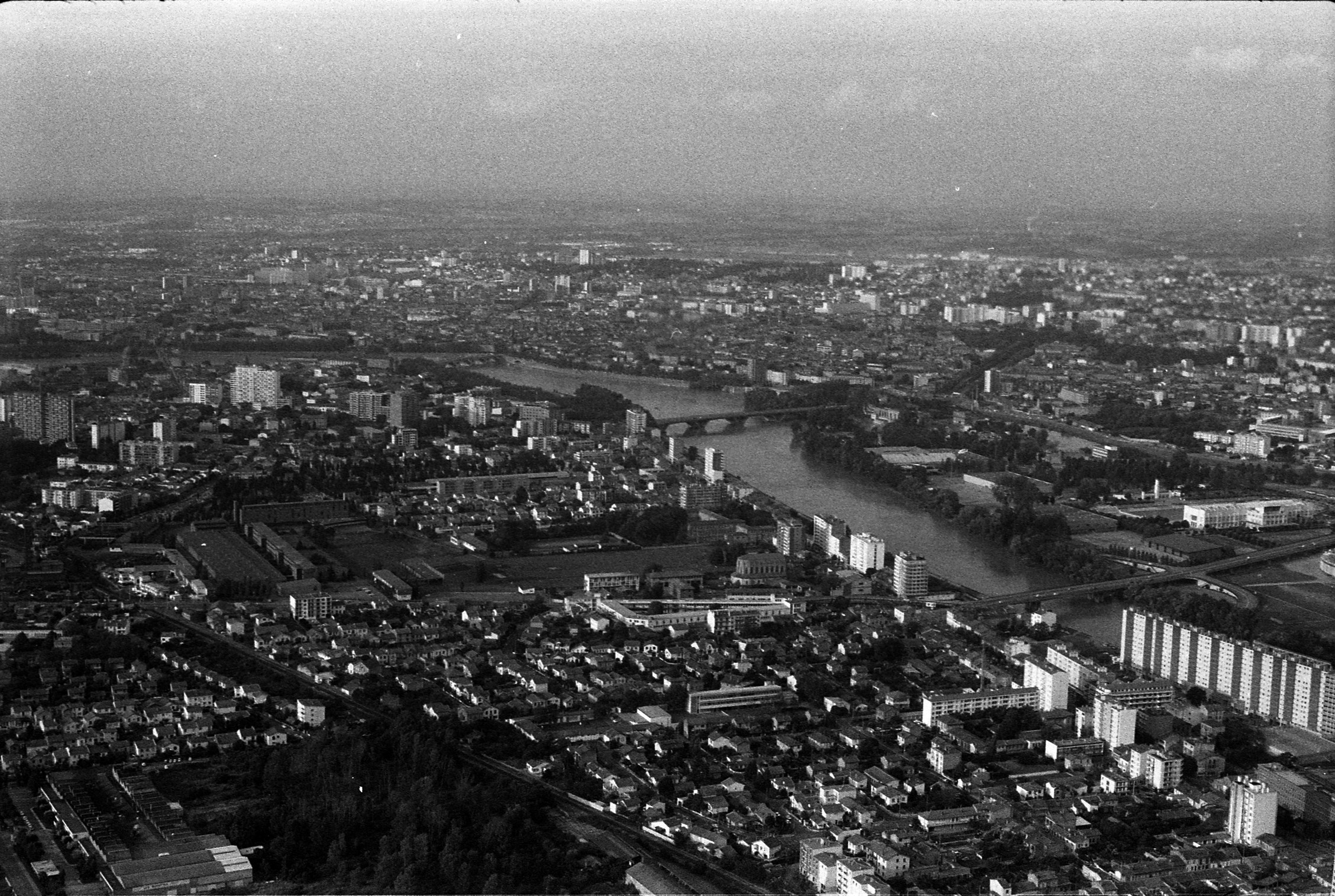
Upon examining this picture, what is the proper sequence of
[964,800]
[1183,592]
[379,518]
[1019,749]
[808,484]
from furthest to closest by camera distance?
[808,484]
[379,518]
[1183,592]
[1019,749]
[964,800]

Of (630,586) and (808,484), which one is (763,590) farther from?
(808,484)

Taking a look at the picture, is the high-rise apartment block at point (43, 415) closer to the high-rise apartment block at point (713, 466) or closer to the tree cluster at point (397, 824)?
the high-rise apartment block at point (713, 466)

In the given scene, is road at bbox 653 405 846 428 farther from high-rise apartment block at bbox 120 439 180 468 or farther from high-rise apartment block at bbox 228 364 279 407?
high-rise apartment block at bbox 120 439 180 468

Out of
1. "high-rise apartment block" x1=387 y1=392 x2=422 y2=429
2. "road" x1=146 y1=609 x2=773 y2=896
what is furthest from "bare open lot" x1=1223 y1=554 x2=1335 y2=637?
"high-rise apartment block" x1=387 y1=392 x2=422 y2=429

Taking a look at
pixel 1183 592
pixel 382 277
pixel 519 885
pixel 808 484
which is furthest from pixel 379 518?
pixel 382 277

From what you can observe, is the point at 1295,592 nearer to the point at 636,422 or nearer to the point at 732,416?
the point at 636,422

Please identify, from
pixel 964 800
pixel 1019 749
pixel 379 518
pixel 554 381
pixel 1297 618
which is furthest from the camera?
pixel 554 381
